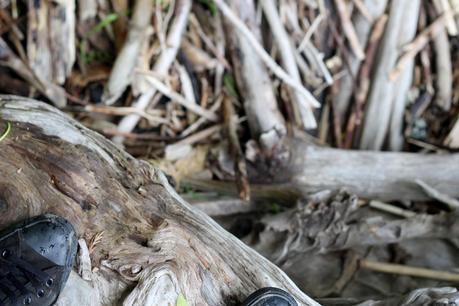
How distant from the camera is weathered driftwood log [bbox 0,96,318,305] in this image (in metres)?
1.34

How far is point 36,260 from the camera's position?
1.35 m

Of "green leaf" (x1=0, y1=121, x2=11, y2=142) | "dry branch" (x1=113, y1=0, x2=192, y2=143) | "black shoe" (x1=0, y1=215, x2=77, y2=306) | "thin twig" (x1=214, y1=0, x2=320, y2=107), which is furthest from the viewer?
"dry branch" (x1=113, y1=0, x2=192, y2=143)

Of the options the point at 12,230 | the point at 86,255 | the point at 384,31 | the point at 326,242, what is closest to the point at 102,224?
the point at 86,255

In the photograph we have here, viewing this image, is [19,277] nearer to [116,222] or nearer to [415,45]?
[116,222]

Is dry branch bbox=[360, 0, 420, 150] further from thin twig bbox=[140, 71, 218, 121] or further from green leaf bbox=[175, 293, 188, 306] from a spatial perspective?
green leaf bbox=[175, 293, 188, 306]

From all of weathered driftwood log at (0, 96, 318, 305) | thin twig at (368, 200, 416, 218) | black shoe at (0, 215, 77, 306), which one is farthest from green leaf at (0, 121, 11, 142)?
thin twig at (368, 200, 416, 218)

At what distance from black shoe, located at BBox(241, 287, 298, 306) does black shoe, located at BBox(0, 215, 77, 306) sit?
0.44 m

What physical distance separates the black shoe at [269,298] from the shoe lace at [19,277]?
48 centimetres

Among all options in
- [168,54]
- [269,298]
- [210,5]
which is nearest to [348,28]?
[210,5]

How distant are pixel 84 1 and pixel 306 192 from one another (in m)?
1.09

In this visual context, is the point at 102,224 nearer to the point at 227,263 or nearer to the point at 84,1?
the point at 227,263

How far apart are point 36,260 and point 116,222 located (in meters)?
0.21

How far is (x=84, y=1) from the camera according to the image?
2.08m

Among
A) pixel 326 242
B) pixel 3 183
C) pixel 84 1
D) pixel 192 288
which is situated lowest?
pixel 326 242
